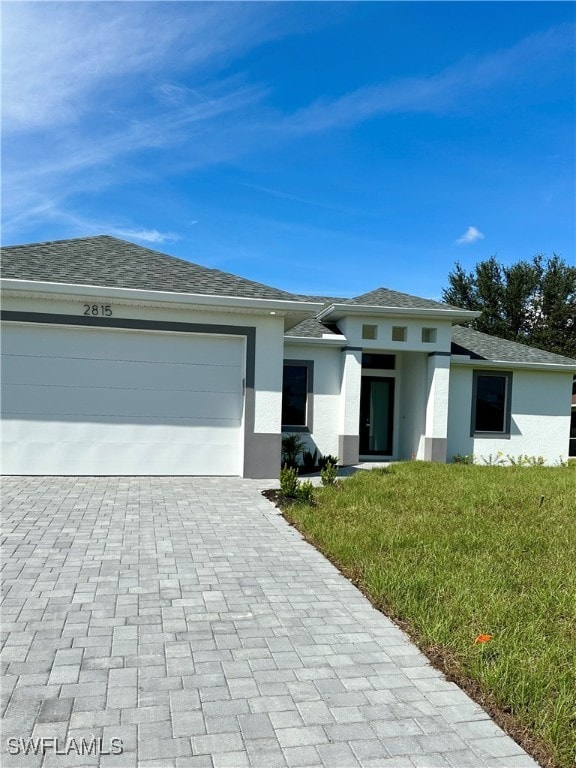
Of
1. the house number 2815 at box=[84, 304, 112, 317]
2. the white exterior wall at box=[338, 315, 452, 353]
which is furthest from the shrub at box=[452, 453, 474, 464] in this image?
the house number 2815 at box=[84, 304, 112, 317]

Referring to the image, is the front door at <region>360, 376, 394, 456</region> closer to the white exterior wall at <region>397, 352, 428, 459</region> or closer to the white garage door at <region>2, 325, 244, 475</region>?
the white exterior wall at <region>397, 352, 428, 459</region>

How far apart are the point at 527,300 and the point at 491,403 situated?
23.7 metres

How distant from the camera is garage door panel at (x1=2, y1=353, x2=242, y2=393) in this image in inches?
376

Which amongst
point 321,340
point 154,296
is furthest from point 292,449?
point 154,296

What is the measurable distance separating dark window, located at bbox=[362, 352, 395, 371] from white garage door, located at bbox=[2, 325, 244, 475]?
18.9ft

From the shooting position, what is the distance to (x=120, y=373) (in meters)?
9.94

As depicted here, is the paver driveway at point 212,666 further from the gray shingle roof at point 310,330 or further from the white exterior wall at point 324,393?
the gray shingle roof at point 310,330

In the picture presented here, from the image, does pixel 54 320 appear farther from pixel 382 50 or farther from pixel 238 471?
pixel 382 50

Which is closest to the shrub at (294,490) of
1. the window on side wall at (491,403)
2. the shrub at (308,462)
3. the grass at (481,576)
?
the grass at (481,576)

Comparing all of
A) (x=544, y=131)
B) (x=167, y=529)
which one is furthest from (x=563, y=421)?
(x=167, y=529)

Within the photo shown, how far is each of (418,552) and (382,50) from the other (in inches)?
338

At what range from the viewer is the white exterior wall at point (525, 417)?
14.8 m

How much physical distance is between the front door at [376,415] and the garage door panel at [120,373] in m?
5.84

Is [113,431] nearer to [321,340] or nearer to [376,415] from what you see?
[321,340]
